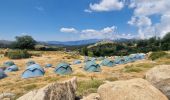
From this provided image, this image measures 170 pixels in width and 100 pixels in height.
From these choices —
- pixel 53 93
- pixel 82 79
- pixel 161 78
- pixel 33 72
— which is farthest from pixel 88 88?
pixel 33 72

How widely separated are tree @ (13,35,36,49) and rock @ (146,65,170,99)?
100 metres

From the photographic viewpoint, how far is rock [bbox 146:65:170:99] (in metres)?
9.46

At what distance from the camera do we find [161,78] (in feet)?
31.7

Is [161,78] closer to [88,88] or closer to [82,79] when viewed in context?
[88,88]

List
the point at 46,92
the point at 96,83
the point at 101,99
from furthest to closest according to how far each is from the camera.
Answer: the point at 96,83 < the point at 101,99 < the point at 46,92

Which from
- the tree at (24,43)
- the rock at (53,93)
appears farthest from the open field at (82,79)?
the tree at (24,43)

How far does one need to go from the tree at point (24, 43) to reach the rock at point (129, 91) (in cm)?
10173

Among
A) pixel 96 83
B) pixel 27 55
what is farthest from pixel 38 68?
pixel 27 55

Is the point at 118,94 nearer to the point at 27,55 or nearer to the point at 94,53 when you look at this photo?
the point at 27,55

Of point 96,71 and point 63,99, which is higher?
point 63,99

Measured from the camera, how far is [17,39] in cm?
10981

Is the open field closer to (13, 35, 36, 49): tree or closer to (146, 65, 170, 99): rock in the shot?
(146, 65, 170, 99): rock

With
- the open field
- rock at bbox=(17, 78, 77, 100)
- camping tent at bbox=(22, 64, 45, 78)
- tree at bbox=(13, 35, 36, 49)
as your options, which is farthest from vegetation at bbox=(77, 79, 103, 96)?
tree at bbox=(13, 35, 36, 49)

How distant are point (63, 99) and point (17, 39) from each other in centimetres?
10427
